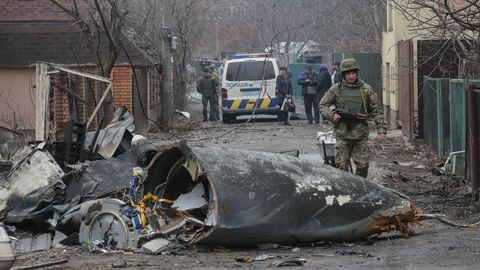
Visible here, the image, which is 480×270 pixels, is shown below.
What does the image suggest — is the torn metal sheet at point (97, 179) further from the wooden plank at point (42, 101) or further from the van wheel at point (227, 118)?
the van wheel at point (227, 118)

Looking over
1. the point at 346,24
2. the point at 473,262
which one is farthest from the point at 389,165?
the point at 346,24

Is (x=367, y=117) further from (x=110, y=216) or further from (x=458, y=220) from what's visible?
(x=110, y=216)

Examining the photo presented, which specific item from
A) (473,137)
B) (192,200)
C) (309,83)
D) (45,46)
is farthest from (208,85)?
(192,200)

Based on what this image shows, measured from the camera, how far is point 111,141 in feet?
44.6

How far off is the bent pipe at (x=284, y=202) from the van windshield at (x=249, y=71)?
21.0 metres

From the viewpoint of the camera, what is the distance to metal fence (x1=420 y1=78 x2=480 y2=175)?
14016 mm

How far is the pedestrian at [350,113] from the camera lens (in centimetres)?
1134

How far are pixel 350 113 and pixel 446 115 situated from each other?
5874 mm

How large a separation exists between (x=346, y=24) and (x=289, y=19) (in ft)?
20.0

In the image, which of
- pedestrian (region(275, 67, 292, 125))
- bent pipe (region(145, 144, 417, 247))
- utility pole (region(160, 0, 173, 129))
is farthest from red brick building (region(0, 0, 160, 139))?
bent pipe (region(145, 144, 417, 247))

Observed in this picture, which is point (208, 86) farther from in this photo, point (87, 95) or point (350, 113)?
point (350, 113)

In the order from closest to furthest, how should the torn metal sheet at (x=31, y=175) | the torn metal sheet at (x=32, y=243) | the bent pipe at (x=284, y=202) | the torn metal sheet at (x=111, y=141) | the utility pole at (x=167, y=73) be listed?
the bent pipe at (x=284, y=202)
the torn metal sheet at (x=32, y=243)
the torn metal sheet at (x=31, y=175)
the torn metal sheet at (x=111, y=141)
the utility pole at (x=167, y=73)

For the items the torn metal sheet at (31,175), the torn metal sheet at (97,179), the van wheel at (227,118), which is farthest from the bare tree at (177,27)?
the torn metal sheet at (97,179)

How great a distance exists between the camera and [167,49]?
26.2 m
